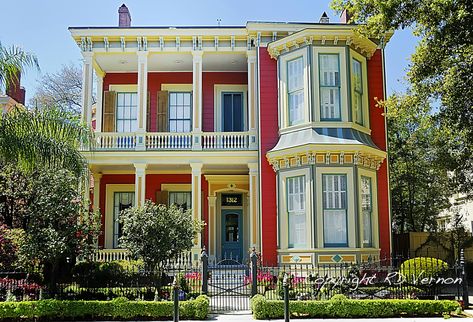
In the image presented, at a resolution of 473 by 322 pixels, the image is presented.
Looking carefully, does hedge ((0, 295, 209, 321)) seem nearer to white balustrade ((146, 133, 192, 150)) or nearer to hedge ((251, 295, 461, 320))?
hedge ((251, 295, 461, 320))

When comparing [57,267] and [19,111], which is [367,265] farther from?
[19,111]

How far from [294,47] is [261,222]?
6499 millimetres

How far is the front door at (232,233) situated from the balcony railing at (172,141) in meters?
3.73

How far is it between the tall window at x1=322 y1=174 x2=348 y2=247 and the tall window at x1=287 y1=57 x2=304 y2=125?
2.55 meters

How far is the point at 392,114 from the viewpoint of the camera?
1789cm

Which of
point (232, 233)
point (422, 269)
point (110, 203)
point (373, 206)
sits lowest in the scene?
point (422, 269)

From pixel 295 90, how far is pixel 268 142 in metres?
2.16

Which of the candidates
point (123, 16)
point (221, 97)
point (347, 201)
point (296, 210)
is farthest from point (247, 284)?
point (123, 16)

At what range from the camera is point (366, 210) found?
19031mm

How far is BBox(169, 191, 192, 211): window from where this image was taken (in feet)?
76.6

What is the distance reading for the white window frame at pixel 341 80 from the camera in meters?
19.1

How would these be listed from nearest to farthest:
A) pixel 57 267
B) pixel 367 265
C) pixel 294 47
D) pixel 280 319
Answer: pixel 280 319, pixel 57 267, pixel 367 265, pixel 294 47

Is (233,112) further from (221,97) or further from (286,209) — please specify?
(286,209)

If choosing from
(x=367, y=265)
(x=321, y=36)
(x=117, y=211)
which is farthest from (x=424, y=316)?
(x=117, y=211)
